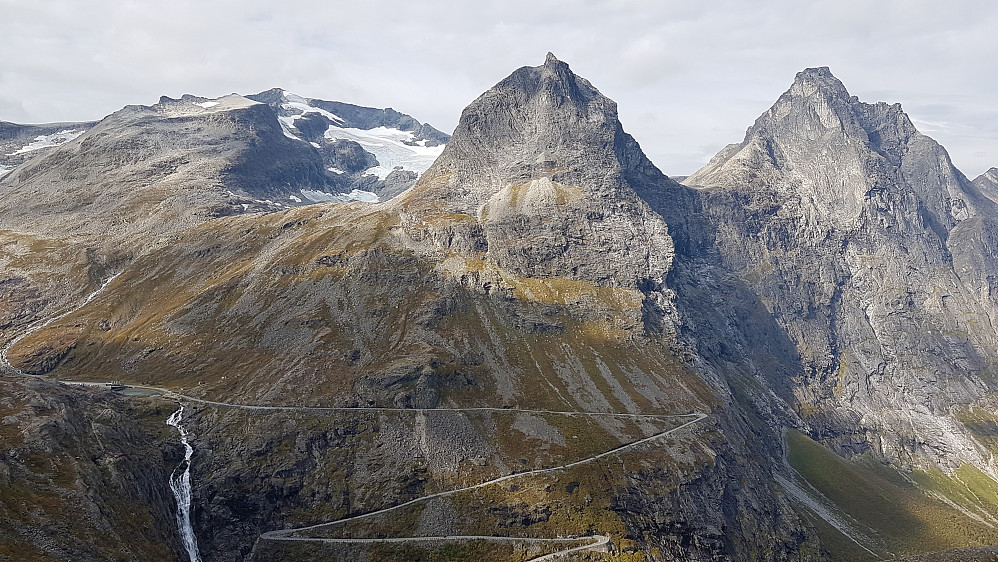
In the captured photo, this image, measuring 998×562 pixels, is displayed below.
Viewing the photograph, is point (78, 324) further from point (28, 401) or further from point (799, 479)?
point (799, 479)

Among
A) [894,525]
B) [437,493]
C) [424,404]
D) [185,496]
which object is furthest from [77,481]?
[894,525]

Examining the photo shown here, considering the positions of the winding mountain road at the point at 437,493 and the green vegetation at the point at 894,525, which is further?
the green vegetation at the point at 894,525

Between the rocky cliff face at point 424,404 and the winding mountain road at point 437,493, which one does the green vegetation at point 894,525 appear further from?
the winding mountain road at point 437,493

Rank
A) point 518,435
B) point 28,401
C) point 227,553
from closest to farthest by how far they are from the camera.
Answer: point 28,401 → point 227,553 → point 518,435

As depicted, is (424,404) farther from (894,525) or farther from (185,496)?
(894,525)

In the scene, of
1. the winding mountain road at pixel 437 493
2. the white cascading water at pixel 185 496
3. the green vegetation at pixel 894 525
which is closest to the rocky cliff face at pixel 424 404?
the winding mountain road at pixel 437 493

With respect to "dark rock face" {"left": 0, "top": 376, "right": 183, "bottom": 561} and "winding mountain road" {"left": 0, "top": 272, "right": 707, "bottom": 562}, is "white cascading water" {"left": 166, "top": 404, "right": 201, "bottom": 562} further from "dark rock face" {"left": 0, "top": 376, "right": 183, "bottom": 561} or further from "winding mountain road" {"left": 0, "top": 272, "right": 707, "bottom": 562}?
"winding mountain road" {"left": 0, "top": 272, "right": 707, "bottom": 562}

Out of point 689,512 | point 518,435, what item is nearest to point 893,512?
point 689,512

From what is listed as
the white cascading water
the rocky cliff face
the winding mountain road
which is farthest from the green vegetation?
the white cascading water
